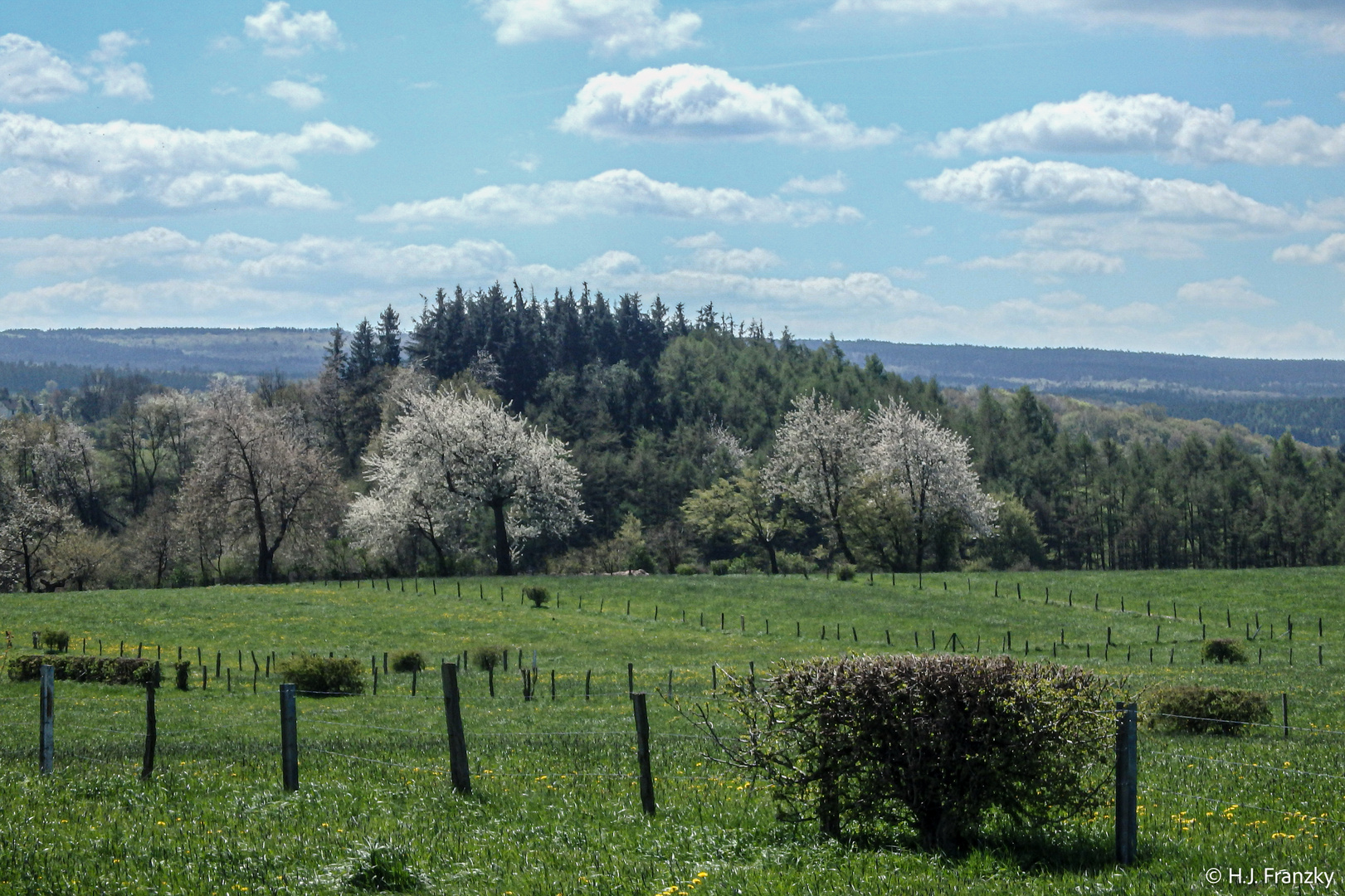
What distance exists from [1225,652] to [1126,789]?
3640cm

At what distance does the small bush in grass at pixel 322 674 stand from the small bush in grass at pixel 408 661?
5.47 m

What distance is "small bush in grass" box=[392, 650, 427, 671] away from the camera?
42.8 m

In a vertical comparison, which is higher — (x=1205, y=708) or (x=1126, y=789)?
(x=1126, y=789)

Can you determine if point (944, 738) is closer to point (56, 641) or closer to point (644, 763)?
point (644, 763)

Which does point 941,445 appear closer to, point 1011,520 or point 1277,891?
point 1011,520

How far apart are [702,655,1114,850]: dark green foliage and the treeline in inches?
2822

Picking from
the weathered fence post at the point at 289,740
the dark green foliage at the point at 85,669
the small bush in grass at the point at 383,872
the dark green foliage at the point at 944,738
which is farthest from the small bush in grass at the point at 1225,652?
the small bush in grass at the point at 383,872

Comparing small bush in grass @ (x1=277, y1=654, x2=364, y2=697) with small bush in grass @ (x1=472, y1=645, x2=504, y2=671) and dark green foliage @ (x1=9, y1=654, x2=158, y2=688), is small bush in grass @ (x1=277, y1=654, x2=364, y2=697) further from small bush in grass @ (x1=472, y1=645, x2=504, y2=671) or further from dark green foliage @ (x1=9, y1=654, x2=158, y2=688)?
small bush in grass @ (x1=472, y1=645, x2=504, y2=671)

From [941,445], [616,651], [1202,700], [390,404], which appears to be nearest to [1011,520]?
[941,445]

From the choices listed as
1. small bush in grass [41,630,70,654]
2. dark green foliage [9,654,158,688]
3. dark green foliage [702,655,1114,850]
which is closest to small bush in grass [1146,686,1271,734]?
dark green foliage [702,655,1114,850]

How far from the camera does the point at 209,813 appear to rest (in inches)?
546

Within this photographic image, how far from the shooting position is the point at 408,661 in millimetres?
42875

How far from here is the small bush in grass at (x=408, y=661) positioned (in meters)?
42.8

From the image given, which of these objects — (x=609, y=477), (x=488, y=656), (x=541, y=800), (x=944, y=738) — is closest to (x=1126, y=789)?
(x=944, y=738)
